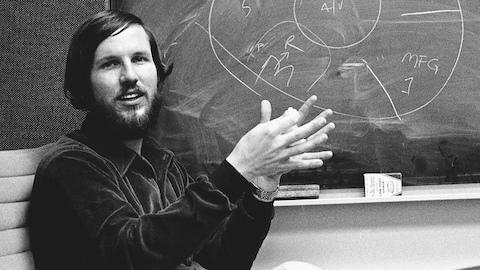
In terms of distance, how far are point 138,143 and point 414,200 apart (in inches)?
38.2

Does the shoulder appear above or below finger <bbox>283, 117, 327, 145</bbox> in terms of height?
below

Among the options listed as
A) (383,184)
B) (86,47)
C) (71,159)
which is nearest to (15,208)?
(71,159)

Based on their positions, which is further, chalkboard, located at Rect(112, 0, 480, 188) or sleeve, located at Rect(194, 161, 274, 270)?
chalkboard, located at Rect(112, 0, 480, 188)

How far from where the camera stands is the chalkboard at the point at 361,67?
191cm

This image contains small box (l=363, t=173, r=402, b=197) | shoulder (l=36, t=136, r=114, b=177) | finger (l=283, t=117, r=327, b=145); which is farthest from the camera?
small box (l=363, t=173, r=402, b=197)

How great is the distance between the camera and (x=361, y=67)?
1916 millimetres

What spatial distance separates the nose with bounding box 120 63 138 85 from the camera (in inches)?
52.7

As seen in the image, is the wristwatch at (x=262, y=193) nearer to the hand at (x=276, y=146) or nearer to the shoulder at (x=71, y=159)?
the hand at (x=276, y=146)

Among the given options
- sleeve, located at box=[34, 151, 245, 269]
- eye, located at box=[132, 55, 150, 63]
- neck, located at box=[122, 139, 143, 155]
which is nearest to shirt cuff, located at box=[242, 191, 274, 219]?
sleeve, located at box=[34, 151, 245, 269]

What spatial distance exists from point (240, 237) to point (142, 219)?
388 millimetres

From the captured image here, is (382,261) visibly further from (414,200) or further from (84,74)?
(84,74)

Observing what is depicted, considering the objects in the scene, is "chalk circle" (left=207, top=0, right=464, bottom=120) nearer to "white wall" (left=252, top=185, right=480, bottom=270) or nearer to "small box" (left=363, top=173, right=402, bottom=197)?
"small box" (left=363, top=173, right=402, bottom=197)

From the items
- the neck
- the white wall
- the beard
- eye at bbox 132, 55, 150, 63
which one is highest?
eye at bbox 132, 55, 150, 63

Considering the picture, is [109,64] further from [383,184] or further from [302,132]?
[383,184]
